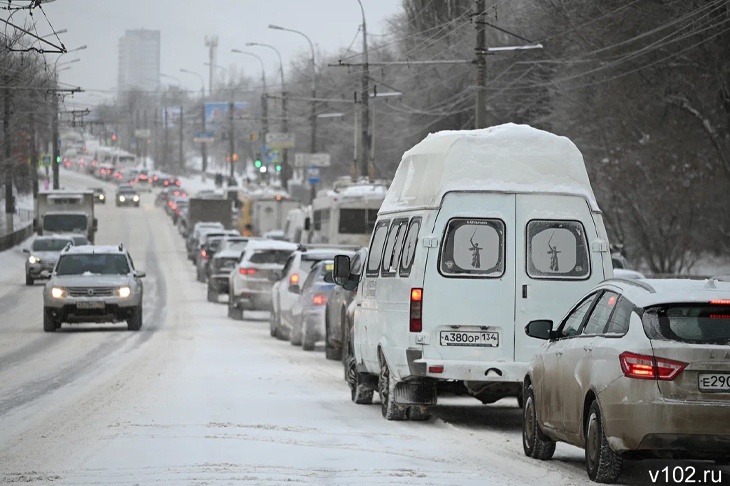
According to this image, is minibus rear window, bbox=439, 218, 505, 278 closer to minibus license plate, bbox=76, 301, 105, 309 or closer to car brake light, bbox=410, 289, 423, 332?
car brake light, bbox=410, 289, 423, 332

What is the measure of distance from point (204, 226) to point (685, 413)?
63982mm

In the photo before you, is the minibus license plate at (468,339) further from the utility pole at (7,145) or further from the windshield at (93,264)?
the utility pole at (7,145)

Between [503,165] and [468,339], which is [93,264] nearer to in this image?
[503,165]

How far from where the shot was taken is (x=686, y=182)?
1837 inches

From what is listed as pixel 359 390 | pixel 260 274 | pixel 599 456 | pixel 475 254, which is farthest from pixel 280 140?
pixel 599 456

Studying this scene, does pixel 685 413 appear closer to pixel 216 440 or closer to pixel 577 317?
pixel 577 317

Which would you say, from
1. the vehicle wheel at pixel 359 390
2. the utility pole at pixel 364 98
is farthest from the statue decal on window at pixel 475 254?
the utility pole at pixel 364 98

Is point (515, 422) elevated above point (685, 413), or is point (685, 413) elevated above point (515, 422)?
point (685, 413)

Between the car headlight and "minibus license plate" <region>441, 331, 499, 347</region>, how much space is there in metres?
17.2

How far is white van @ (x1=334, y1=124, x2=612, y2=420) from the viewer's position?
14.2m

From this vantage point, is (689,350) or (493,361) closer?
(689,350)

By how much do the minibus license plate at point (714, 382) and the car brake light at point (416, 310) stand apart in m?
4.75

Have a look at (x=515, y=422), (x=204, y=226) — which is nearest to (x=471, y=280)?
(x=515, y=422)

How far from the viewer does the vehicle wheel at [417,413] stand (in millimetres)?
15156
